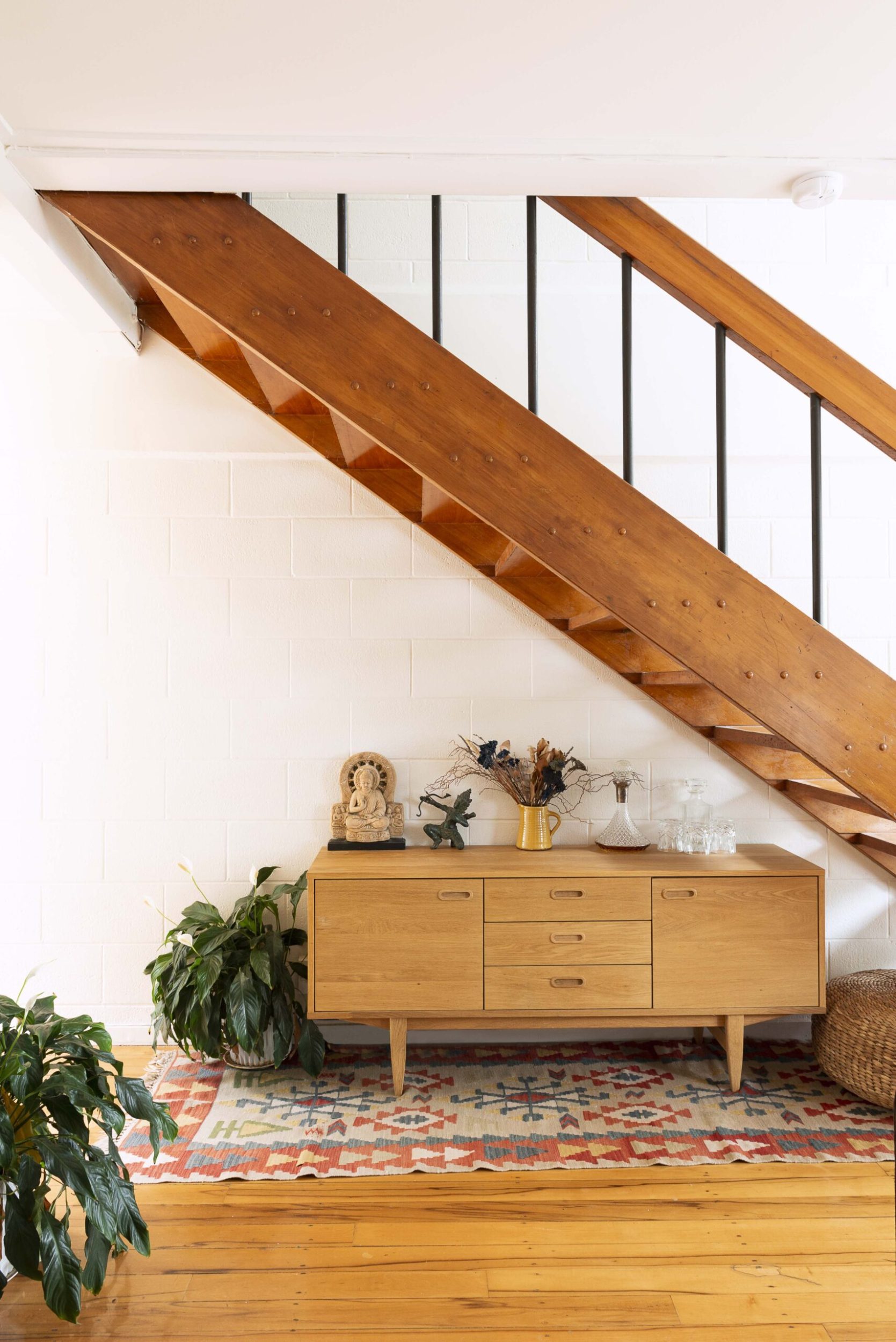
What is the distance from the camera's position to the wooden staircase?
206 centimetres

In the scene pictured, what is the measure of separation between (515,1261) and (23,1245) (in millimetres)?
990

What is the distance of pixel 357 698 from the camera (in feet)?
10.3

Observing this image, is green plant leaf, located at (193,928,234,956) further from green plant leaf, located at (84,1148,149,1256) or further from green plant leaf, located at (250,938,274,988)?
green plant leaf, located at (84,1148,149,1256)

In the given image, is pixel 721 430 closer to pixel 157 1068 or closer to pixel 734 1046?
pixel 734 1046

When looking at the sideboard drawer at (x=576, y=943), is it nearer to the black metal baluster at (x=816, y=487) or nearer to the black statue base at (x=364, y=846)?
the black statue base at (x=364, y=846)

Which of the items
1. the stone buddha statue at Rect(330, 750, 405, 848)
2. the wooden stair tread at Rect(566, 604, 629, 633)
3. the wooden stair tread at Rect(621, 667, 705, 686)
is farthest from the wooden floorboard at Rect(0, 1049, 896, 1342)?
the wooden stair tread at Rect(566, 604, 629, 633)

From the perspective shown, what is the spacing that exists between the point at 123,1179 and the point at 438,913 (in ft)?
3.58

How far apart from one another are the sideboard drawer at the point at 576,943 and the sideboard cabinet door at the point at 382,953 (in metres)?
0.13

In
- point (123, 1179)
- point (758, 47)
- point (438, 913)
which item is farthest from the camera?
Result: point (438, 913)

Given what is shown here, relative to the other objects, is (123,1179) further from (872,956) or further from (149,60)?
(872,956)

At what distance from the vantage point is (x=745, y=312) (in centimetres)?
206

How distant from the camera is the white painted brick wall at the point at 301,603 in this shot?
3.10 m

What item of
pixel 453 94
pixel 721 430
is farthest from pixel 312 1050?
pixel 453 94

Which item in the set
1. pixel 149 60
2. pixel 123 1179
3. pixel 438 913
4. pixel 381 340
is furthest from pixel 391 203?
pixel 123 1179
